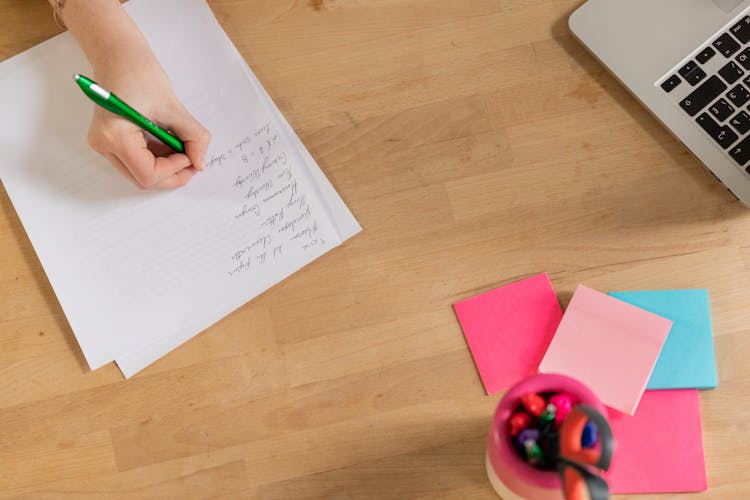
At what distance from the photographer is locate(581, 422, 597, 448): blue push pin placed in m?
0.54

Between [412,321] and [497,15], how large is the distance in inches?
13.1

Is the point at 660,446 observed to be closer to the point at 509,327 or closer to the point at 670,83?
the point at 509,327

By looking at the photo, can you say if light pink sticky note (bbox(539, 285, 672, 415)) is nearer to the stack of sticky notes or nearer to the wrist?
the stack of sticky notes

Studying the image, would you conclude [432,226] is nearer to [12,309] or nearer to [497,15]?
[497,15]

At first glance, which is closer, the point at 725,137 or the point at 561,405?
the point at 561,405

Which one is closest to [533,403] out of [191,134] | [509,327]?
[509,327]

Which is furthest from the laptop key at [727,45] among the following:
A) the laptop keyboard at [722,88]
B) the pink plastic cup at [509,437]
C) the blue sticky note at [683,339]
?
the pink plastic cup at [509,437]

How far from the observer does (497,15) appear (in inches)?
30.7

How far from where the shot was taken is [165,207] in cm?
75

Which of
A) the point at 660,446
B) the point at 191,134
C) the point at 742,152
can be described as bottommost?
the point at 660,446

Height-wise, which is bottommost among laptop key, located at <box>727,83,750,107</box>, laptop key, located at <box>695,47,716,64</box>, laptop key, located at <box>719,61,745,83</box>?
laptop key, located at <box>727,83,750,107</box>

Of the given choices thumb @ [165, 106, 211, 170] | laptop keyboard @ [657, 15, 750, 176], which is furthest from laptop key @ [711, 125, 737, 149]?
thumb @ [165, 106, 211, 170]

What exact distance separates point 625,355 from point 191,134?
462 millimetres

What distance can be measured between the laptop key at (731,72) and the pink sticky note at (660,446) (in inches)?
11.8
